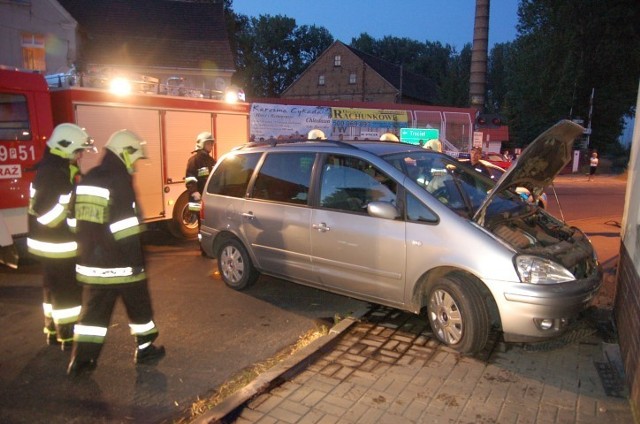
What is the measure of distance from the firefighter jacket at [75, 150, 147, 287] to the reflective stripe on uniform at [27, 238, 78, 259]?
0.50 m

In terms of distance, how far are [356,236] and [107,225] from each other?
2.13m

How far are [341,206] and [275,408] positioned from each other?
2067 millimetres

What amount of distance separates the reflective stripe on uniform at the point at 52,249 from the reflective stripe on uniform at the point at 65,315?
Answer: 1.55 feet

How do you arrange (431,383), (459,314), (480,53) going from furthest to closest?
(480,53) < (459,314) < (431,383)

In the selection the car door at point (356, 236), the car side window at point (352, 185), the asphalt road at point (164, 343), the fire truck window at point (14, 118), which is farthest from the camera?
the fire truck window at point (14, 118)

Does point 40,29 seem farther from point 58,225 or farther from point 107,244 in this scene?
point 107,244

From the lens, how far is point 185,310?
18.0ft

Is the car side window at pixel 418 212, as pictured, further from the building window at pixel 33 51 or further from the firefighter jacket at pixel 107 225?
the building window at pixel 33 51

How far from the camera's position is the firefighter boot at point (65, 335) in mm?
4406

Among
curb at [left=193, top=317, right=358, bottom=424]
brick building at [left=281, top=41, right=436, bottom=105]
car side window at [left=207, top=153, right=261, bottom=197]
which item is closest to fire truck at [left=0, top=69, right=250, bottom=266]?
car side window at [left=207, top=153, right=261, bottom=197]

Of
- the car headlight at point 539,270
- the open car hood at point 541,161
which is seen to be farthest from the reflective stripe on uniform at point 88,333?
the car headlight at point 539,270

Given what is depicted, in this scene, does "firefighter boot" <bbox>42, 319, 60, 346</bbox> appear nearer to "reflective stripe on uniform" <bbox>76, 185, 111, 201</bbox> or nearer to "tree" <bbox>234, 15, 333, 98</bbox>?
"reflective stripe on uniform" <bbox>76, 185, 111, 201</bbox>

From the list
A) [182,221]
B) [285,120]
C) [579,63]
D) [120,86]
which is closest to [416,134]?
[285,120]

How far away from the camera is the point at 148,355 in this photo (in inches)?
166
